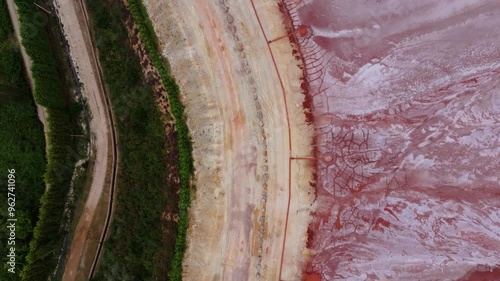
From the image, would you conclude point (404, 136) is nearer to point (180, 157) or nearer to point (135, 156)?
point (180, 157)

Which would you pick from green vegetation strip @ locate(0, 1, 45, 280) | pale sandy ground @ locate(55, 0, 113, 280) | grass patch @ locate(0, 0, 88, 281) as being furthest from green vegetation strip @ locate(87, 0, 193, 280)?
green vegetation strip @ locate(0, 1, 45, 280)

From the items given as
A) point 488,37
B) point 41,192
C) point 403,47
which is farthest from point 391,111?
point 41,192

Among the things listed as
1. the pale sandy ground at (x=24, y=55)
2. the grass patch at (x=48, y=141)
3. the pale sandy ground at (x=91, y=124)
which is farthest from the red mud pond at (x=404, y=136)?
the pale sandy ground at (x=24, y=55)

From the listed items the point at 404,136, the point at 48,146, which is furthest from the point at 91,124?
the point at 404,136

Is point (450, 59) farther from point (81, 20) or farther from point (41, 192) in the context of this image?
point (41, 192)

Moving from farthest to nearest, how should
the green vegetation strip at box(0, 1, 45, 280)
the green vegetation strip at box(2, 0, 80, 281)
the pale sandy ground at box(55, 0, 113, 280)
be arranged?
the pale sandy ground at box(55, 0, 113, 280) → the green vegetation strip at box(0, 1, 45, 280) → the green vegetation strip at box(2, 0, 80, 281)

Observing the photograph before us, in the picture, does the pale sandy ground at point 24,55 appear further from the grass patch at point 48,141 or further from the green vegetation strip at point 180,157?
the green vegetation strip at point 180,157

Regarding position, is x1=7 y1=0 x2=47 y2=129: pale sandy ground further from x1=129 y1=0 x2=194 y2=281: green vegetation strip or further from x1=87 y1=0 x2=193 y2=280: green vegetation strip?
x1=129 y1=0 x2=194 y2=281: green vegetation strip
